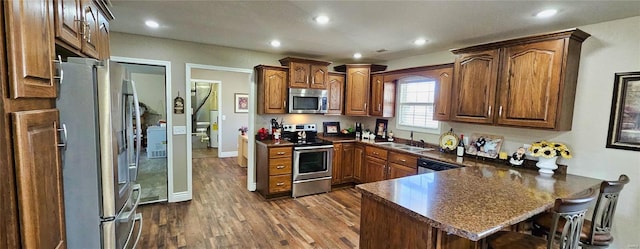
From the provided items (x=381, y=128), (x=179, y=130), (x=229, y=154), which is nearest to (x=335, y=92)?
(x=381, y=128)

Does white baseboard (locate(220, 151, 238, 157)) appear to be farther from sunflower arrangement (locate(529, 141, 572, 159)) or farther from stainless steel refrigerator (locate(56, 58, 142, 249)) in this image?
sunflower arrangement (locate(529, 141, 572, 159))

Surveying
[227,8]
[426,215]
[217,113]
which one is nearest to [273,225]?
[426,215]

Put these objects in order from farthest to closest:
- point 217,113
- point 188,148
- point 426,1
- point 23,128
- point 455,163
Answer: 1. point 217,113
2. point 188,148
3. point 455,163
4. point 426,1
5. point 23,128

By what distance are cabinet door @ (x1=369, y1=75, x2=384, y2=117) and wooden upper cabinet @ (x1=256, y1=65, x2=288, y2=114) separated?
1.58 metres

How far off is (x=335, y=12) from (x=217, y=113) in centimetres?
575

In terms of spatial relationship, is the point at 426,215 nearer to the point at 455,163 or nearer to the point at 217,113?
the point at 455,163

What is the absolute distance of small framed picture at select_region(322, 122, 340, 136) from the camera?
5.22 metres

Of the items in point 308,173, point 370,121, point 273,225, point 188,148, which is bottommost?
point 273,225

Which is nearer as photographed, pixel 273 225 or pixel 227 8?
pixel 227 8

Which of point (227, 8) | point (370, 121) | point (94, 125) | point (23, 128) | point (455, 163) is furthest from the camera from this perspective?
point (370, 121)

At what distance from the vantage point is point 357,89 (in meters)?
4.88

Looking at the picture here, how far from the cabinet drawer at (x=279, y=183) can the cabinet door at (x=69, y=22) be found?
2952 millimetres

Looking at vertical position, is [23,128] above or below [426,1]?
below

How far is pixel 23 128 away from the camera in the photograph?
3.00 ft
